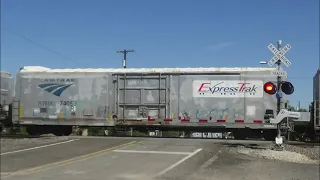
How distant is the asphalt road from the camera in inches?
369

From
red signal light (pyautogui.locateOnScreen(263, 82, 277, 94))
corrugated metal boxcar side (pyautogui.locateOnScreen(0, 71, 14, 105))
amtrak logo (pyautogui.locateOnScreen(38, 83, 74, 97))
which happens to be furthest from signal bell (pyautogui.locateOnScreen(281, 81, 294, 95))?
corrugated metal boxcar side (pyautogui.locateOnScreen(0, 71, 14, 105))

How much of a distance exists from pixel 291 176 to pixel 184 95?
416 inches

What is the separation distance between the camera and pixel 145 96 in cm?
2014

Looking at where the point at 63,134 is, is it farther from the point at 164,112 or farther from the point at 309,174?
the point at 309,174

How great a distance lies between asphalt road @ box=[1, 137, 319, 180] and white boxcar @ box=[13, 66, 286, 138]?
15.3 feet

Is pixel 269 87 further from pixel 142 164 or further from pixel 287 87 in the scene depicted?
pixel 142 164

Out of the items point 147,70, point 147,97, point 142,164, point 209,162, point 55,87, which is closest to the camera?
point 142,164

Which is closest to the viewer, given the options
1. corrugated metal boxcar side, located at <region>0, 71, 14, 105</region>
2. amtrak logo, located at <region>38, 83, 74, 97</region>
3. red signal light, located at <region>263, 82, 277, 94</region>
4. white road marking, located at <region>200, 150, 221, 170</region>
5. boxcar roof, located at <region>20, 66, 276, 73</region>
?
white road marking, located at <region>200, 150, 221, 170</region>

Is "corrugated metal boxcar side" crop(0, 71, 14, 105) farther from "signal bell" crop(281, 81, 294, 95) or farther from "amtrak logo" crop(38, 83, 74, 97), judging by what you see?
"signal bell" crop(281, 81, 294, 95)

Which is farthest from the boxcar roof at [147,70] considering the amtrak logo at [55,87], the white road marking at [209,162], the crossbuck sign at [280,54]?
the white road marking at [209,162]

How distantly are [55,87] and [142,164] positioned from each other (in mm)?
11531

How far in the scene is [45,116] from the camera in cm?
2108

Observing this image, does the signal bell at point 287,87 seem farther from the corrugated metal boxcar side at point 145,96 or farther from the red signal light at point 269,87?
the corrugated metal boxcar side at point 145,96

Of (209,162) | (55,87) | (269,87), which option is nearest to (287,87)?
(269,87)
